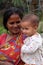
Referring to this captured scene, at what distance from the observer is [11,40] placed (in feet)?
11.5

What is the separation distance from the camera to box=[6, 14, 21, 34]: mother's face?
3.48 meters

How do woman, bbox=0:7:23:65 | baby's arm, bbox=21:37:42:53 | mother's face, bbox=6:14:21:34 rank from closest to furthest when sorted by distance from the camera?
baby's arm, bbox=21:37:42:53 → woman, bbox=0:7:23:65 → mother's face, bbox=6:14:21:34

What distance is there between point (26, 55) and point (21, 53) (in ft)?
0.22

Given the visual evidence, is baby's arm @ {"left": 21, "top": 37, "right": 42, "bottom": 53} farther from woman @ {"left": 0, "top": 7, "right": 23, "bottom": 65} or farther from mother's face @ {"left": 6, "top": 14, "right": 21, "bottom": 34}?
mother's face @ {"left": 6, "top": 14, "right": 21, "bottom": 34}

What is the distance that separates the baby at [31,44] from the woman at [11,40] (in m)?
0.12

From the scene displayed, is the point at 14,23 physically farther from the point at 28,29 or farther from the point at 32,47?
the point at 32,47

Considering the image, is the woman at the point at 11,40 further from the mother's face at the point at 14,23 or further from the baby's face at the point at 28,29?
the baby's face at the point at 28,29

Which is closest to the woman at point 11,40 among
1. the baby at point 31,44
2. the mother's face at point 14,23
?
the mother's face at point 14,23

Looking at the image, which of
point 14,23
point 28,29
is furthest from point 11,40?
point 28,29

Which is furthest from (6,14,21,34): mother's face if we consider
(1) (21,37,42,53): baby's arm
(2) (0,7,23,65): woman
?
(1) (21,37,42,53): baby's arm

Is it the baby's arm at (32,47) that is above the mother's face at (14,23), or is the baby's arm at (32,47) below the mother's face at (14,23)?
below

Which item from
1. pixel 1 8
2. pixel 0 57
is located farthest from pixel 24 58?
pixel 1 8

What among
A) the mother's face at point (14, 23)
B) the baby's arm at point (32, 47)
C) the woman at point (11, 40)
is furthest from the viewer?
the mother's face at point (14, 23)

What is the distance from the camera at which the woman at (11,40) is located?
336 cm
